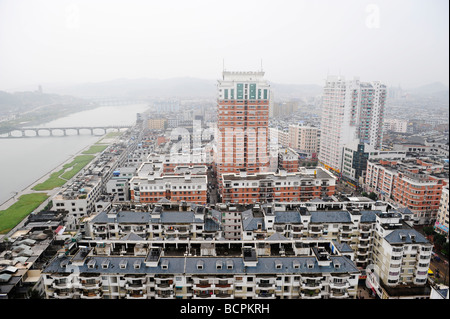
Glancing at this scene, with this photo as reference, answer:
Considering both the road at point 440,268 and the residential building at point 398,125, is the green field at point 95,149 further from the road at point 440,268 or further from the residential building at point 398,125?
the residential building at point 398,125

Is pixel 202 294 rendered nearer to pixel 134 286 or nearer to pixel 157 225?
pixel 134 286

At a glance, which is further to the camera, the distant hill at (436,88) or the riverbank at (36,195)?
the riverbank at (36,195)

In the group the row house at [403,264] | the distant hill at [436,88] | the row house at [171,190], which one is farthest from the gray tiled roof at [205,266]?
the row house at [171,190]

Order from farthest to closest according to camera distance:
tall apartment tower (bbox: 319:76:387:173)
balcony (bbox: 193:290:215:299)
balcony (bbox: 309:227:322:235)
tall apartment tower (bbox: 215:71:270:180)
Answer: tall apartment tower (bbox: 319:76:387:173) < tall apartment tower (bbox: 215:71:270:180) < balcony (bbox: 309:227:322:235) < balcony (bbox: 193:290:215:299)

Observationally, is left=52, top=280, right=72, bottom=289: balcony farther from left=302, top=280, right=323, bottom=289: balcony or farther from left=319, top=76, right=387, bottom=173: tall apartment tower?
left=319, top=76, right=387, bottom=173: tall apartment tower

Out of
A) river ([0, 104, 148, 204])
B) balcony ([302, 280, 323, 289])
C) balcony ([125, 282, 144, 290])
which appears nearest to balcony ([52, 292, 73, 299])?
balcony ([125, 282, 144, 290])

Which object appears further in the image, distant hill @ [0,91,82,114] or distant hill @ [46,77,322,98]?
distant hill @ [46,77,322,98]

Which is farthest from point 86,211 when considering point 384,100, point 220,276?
point 384,100
